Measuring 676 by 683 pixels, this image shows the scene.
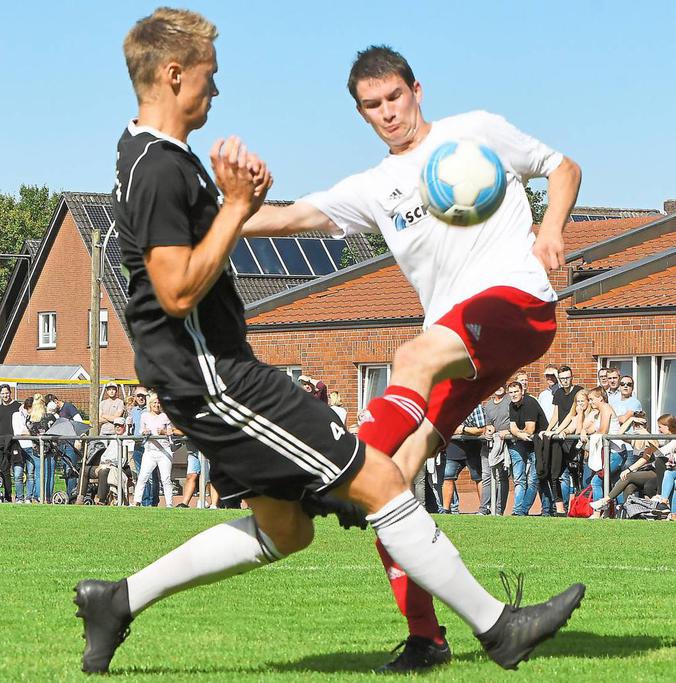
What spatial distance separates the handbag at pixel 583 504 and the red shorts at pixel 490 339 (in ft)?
44.1

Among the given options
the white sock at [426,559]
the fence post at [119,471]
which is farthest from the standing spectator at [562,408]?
the white sock at [426,559]

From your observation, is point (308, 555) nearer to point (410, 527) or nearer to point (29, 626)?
point (29, 626)

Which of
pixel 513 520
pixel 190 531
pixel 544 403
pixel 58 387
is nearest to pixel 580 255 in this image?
pixel 544 403

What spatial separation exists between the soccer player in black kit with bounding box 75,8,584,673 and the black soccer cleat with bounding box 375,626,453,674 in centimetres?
57

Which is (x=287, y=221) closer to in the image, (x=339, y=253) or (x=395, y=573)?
(x=395, y=573)

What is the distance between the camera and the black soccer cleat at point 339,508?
5727 millimetres

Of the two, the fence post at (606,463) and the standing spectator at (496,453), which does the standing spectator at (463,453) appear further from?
the fence post at (606,463)

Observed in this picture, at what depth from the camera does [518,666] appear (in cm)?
602

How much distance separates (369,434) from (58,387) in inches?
1954

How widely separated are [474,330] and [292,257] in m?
49.6

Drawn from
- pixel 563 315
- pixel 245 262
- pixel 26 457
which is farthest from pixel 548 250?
pixel 245 262

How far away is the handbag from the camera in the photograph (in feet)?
65.3

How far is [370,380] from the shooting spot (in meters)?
34.0

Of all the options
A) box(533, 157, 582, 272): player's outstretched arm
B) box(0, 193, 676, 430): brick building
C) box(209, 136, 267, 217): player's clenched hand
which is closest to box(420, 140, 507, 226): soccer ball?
box(533, 157, 582, 272): player's outstretched arm
